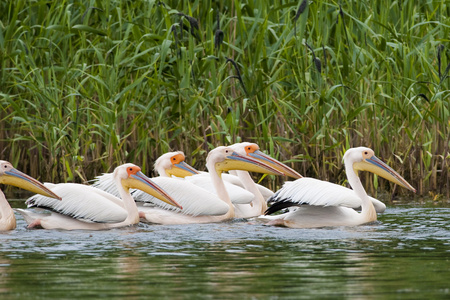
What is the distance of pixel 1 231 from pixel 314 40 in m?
4.38

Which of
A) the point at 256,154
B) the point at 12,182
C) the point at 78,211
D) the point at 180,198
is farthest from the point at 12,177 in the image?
the point at 256,154

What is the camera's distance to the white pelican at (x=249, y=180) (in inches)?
339

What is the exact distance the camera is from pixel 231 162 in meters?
8.55

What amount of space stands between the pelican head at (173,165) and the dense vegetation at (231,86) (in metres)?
0.56

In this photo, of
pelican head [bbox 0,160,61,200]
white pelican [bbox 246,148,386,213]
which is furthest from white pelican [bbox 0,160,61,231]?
white pelican [bbox 246,148,386,213]

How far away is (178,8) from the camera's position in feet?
34.6

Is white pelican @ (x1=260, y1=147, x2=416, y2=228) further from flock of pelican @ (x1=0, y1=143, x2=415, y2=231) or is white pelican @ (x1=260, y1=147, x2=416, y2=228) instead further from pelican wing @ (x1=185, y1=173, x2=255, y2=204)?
pelican wing @ (x1=185, y1=173, x2=255, y2=204)

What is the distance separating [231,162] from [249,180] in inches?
18.9

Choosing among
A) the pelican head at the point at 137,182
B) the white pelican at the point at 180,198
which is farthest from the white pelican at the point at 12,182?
the white pelican at the point at 180,198

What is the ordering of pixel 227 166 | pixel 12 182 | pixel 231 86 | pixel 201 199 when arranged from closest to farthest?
1. pixel 12 182
2. pixel 201 199
3. pixel 227 166
4. pixel 231 86

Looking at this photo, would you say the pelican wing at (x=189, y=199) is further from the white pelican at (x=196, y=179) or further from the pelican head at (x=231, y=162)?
the pelican head at (x=231, y=162)

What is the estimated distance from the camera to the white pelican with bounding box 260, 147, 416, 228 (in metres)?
7.39

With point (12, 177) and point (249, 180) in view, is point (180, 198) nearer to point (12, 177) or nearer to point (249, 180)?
point (249, 180)

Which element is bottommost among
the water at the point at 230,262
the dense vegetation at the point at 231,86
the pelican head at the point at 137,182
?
the water at the point at 230,262
